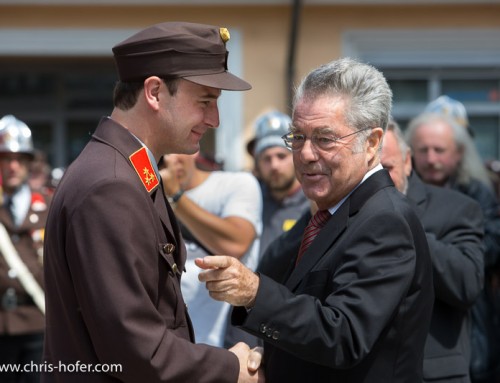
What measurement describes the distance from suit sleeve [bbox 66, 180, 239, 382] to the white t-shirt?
5.33ft

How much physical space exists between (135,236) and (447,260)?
58.4 inches

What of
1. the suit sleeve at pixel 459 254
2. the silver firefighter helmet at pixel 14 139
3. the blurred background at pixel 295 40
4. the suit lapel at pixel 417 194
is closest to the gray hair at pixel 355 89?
the suit sleeve at pixel 459 254

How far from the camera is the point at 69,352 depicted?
2.18 m

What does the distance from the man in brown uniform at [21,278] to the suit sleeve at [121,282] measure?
297 cm

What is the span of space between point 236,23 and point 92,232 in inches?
258

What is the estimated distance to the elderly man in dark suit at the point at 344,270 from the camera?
2141 millimetres

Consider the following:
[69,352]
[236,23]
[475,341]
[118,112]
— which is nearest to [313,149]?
[118,112]

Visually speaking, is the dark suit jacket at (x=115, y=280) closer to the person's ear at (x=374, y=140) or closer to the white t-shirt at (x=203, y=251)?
the person's ear at (x=374, y=140)

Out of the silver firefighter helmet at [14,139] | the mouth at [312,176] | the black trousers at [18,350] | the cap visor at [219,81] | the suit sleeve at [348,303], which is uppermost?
the cap visor at [219,81]

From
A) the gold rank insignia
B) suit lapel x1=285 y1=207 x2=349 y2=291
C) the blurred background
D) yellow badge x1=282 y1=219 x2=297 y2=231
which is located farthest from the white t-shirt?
the blurred background

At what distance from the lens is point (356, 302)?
2143 millimetres

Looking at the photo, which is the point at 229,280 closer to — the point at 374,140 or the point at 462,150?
the point at 374,140

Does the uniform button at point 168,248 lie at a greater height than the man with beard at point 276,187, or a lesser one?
greater

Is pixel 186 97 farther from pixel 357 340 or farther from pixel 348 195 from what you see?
pixel 357 340
